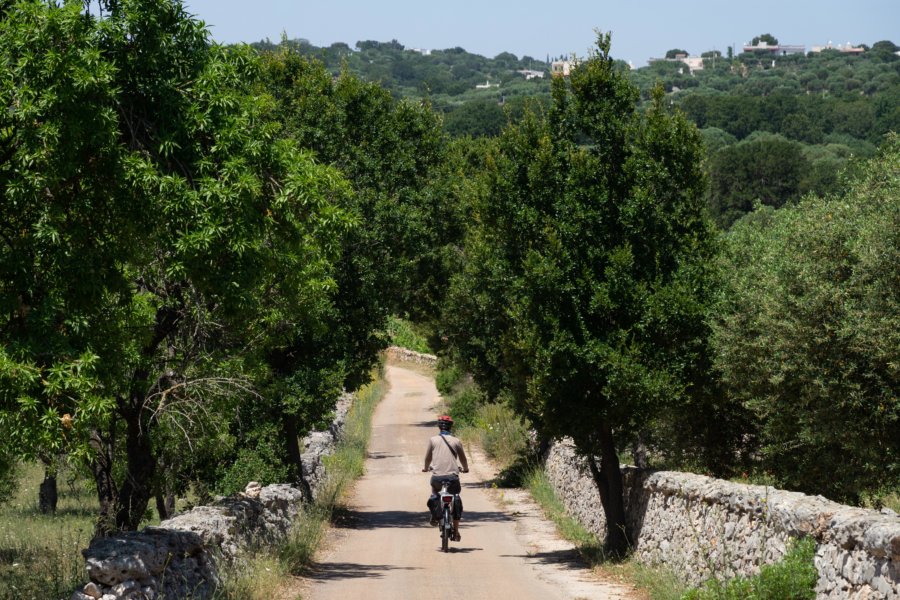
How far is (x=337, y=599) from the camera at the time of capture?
12961 millimetres

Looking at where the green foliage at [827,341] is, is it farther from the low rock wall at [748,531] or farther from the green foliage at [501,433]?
the green foliage at [501,433]

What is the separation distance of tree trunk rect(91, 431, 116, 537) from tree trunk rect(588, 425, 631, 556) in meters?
6.96

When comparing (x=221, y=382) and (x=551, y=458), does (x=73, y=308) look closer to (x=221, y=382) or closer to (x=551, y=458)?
(x=221, y=382)

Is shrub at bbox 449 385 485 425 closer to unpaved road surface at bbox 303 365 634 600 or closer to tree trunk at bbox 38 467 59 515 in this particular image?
unpaved road surface at bbox 303 365 634 600

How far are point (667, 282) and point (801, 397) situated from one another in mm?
2478

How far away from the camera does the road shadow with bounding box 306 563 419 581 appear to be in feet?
49.3

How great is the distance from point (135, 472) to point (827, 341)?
29.0ft

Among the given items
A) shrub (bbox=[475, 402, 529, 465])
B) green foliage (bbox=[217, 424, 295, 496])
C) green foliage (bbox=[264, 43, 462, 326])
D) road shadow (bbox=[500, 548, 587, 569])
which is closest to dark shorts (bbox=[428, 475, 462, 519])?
road shadow (bbox=[500, 548, 587, 569])

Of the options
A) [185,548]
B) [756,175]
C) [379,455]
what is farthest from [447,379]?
[756,175]

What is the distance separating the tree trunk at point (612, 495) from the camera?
52.4ft

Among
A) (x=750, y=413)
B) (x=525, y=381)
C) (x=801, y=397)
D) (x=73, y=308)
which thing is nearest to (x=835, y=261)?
(x=801, y=397)

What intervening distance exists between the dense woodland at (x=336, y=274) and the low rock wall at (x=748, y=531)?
1462mm

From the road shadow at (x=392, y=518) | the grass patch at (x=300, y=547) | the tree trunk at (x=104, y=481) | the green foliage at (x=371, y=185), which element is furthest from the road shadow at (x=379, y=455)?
the tree trunk at (x=104, y=481)

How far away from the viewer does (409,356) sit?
2990 inches
